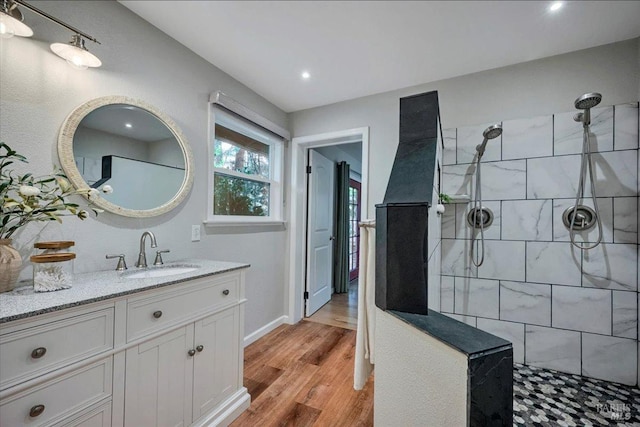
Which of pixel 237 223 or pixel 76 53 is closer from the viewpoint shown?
pixel 76 53

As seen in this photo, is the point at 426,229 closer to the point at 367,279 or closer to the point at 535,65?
the point at 367,279

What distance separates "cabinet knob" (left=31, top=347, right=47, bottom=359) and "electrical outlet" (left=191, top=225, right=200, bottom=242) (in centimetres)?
112

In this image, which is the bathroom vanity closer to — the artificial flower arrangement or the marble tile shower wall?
the artificial flower arrangement

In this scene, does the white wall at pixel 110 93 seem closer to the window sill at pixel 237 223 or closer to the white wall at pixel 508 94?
the window sill at pixel 237 223

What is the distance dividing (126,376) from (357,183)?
15.9 feet

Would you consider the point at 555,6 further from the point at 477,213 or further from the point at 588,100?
the point at 477,213

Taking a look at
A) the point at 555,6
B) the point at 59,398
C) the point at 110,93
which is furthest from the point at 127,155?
the point at 555,6

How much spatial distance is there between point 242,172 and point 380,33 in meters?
1.62

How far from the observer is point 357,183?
18.0 feet

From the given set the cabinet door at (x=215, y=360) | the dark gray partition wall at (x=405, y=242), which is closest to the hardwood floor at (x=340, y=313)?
the cabinet door at (x=215, y=360)

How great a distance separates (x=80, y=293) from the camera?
40.0 inches

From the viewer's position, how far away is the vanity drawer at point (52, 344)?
803 millimetres

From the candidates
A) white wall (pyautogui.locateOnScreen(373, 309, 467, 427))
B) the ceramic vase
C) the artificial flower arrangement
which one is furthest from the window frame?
white wall (pyautogui.locateOnScreen(373, 309, 467, 427))

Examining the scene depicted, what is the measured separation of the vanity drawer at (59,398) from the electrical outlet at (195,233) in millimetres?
1009
